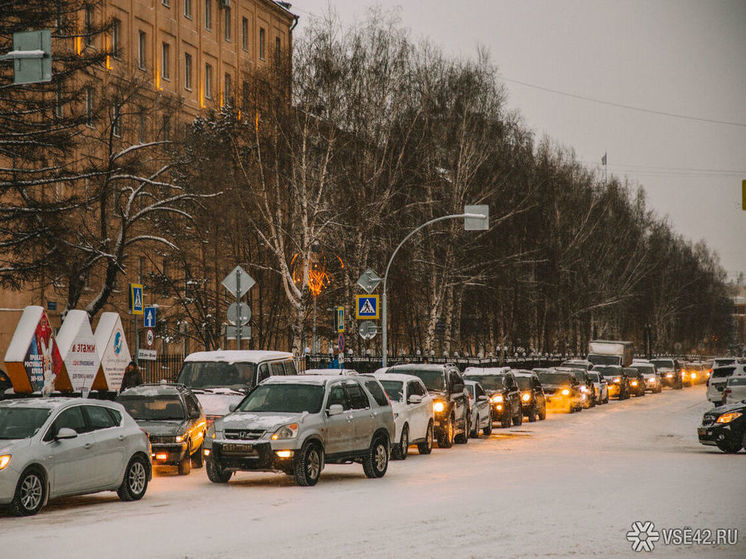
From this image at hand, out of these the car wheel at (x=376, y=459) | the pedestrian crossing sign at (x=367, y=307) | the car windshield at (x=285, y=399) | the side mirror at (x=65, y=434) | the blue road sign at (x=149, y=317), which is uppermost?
the pedestrian crossing sign at (x=367, y=307)

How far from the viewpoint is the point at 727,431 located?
26.1m

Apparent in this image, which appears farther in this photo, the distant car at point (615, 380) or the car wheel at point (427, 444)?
the distant car at point (615, 380)

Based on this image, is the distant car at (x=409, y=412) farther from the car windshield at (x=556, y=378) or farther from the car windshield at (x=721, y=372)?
the car windshield at (x=721, y=372)

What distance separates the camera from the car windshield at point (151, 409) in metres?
22.7

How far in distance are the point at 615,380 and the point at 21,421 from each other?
5253 cm

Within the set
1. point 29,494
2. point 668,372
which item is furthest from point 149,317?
point 668,372

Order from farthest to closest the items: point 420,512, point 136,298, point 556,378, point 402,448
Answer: point 556,378 < point 136,298 < point 402,448 < point 420,512

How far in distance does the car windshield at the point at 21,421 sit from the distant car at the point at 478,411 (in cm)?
1815

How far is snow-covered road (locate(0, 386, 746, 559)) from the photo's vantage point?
11938 mm

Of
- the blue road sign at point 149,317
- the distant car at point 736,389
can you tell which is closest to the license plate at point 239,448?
the blue road sign at point 149,317

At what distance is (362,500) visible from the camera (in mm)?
16703

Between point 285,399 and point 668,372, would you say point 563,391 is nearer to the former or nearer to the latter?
point 285,399

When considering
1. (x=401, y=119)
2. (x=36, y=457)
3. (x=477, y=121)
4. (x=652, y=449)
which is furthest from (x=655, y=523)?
(x=477, y=121)

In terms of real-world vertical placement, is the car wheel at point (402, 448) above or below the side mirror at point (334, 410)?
below
